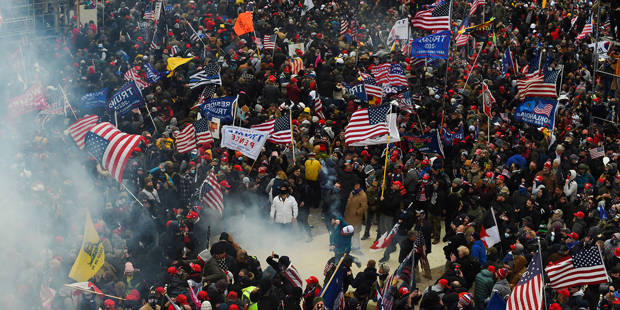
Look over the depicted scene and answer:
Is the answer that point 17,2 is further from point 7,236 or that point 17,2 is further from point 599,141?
point 599,141

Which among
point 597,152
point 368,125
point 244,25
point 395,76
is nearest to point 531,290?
point 368,125

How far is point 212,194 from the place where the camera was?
17766mm

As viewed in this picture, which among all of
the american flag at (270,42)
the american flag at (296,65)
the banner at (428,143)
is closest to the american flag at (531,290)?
the banner at (428,143)

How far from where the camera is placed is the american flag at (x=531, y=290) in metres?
12.5

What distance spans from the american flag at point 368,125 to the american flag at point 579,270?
5.61 metres

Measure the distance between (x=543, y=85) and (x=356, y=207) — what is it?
7.14m

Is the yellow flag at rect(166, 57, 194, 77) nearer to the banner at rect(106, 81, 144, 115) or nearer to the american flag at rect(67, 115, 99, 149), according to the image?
the banner at rect(106, 81, 144, 115)

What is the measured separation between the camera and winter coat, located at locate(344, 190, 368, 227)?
17.8m

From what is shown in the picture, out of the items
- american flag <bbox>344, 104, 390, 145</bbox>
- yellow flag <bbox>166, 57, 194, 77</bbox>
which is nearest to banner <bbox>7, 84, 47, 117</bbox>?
yellow flag <bbox>166, 57, 194, 77</bbox>

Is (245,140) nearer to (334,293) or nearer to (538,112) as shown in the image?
(334,293)

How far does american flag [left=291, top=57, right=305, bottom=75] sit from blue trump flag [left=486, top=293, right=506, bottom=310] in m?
12.7

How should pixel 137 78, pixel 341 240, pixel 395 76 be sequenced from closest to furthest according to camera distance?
pixel 341 240 → pixel 395 76 → pixel 137 78

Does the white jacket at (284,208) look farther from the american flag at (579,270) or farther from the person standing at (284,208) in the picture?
the american flag at (579,270)

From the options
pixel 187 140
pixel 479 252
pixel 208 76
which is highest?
pixel 479 252
